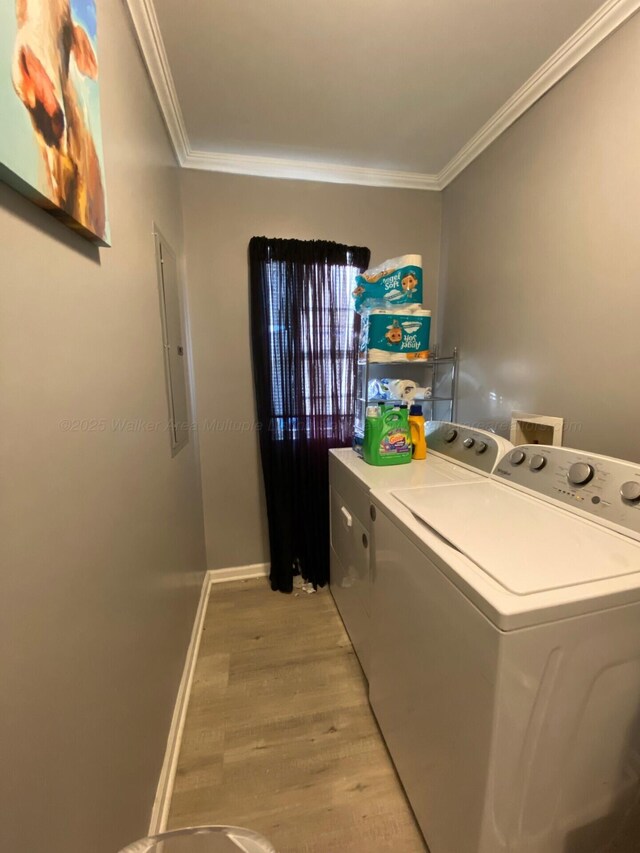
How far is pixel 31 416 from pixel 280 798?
4.58 ft

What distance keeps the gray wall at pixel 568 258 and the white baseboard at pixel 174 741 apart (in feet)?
5.95

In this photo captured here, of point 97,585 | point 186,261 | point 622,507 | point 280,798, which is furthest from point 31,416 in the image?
point 186,261

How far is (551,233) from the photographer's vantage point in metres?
1.40

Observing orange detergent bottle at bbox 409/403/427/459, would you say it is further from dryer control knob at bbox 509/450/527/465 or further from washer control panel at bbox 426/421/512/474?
dryer control knob at bbox 509/450/527/465

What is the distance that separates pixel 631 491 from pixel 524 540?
1.07ft

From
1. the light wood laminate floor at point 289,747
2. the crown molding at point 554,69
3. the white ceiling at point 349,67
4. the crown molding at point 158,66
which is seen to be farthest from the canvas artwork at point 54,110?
the light wood laminate floor at point 289,747

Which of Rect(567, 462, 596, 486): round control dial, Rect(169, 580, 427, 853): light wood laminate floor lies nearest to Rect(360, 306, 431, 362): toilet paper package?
Rect(567, 462, 596, 486): round control dial

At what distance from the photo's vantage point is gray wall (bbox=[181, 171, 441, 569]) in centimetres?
196

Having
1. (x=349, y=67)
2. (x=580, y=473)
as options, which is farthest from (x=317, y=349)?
(x=580, y=473)

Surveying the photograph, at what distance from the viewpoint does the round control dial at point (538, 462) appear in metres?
1.17

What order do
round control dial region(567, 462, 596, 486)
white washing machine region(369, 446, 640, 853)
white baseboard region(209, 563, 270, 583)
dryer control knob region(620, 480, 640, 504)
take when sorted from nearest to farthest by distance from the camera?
white washing machine region(369, 446, 640, 853) → dryer control knob region(620, 480, 640, 504) → round control dial region(567, 462, 596, 486) → white baseboard region(209, 563, 270, 583)

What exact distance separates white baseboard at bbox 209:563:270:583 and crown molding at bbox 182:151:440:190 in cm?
234

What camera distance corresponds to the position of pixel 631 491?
0.89 m

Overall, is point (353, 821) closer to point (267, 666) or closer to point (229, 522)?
point (267, 666)
